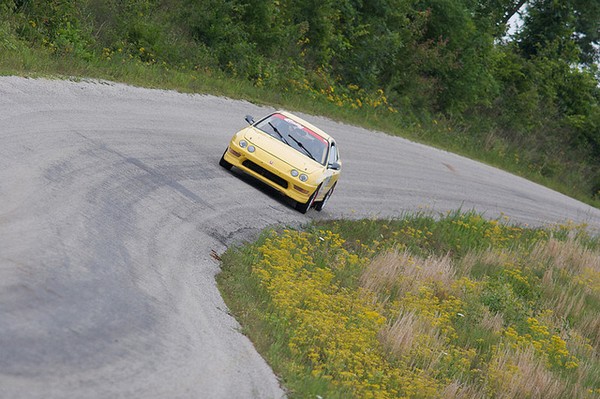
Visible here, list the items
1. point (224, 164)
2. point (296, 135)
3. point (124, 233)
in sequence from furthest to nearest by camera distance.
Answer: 1. point (296, 135)
2. point (224, 164)
3. point (124, 233)

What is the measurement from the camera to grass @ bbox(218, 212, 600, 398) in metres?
9.83

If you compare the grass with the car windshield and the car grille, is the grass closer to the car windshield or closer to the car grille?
the car grille

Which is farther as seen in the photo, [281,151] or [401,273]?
[281,151]

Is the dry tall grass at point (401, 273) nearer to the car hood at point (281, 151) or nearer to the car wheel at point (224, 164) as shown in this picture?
the car hood at point (281, 151)

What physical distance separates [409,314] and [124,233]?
3856mm

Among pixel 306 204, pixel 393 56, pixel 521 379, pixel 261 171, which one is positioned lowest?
pixel 306 204

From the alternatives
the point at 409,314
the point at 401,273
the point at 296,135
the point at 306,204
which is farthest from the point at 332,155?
the point at 409,314

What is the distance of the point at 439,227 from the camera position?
2077cm

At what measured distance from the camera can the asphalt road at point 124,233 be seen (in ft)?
23.8

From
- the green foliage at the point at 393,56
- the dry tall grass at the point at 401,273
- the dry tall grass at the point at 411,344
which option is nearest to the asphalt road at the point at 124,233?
the dry tall grass at the point at 401,273

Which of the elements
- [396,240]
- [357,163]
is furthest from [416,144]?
[396,240]

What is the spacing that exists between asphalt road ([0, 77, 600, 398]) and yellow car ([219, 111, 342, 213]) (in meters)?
0.34

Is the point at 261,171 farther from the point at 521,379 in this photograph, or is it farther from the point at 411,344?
the point at 521,379

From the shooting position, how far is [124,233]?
35.7 feet
